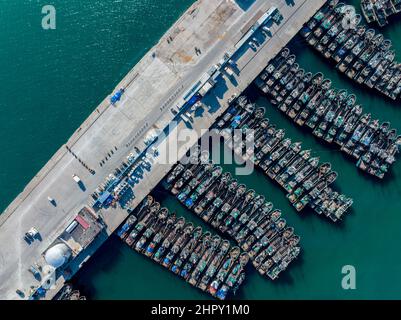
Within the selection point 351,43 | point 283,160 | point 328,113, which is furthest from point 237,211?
point 351,43

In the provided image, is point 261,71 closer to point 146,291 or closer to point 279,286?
point 279,286

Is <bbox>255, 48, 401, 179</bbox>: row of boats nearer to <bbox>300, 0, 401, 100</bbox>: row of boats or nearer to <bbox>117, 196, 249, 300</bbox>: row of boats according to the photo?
<bbox>300, 0, 401, 100</bbox>: row of boats

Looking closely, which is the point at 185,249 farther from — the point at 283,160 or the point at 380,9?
the point at 380,9

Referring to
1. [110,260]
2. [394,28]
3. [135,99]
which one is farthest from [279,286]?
[394,28]
